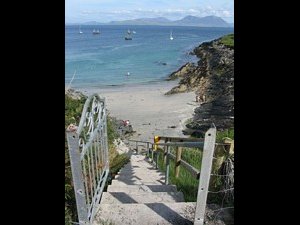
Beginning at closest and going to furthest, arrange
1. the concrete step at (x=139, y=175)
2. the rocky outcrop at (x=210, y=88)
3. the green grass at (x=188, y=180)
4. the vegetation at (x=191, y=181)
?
the vegetation at (x=191, y=181), the green grass at (x=188, y=180), the concrete step at (x=139, y=175), the rocky outcrop at (x=210, y=88)

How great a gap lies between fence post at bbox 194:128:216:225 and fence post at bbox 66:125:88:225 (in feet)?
2.34

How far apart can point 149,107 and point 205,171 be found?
51.0ft

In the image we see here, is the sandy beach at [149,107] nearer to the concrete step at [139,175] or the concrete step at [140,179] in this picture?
the concrete step at [139,175]

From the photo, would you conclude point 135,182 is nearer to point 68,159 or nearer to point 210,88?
point 68,159

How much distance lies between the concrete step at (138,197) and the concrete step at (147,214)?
1.08ft

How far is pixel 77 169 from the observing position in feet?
8.86

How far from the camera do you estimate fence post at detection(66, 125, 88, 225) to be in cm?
262

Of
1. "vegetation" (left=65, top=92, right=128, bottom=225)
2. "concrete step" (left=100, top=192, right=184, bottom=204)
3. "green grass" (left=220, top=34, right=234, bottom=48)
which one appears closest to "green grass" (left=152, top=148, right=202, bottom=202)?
"concrete step" (left=100, top=192, right=184, bottom=204)

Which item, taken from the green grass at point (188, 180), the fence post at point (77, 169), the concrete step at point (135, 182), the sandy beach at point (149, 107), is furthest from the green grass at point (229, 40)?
the sandy beach at point (149, 107)

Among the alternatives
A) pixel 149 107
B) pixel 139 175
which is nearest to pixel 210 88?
pixel 149 107

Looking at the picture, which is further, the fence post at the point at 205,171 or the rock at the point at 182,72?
the rock at the point at 182,72

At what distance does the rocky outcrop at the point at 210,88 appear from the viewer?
11.9m
